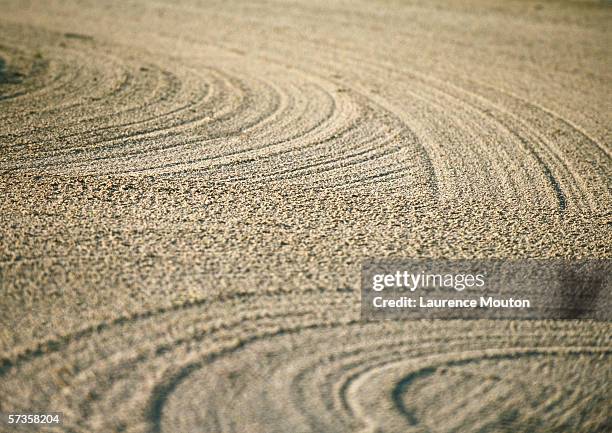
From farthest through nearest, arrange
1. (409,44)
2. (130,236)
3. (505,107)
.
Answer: (409,44), (505,107), (130,236)

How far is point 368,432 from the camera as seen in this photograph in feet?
9.51

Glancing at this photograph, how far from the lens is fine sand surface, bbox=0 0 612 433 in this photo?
3.09 metres

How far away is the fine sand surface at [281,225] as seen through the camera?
309 centimetres

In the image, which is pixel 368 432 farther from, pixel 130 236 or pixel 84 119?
pixel 84 119

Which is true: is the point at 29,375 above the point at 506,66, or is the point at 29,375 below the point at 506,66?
below

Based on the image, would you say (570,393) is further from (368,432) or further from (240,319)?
(240,319)

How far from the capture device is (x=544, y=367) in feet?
11.0

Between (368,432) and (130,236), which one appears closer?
(368,432)

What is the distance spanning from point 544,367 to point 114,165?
330 cm

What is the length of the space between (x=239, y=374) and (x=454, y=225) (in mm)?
1965

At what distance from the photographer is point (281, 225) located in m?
4.47

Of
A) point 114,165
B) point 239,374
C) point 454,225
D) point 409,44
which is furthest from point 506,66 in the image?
point 239,374

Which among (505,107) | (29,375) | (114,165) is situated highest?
(505,107)

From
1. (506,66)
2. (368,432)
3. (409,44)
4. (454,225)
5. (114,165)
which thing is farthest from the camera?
(409,44)
